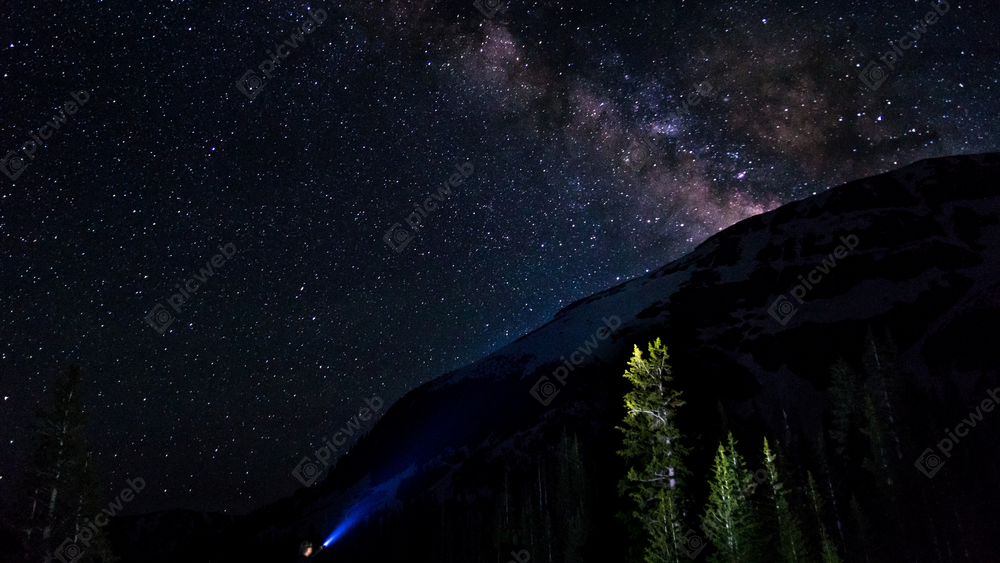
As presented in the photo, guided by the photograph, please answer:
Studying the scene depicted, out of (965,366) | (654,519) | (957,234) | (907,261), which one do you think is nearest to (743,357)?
(965,366)

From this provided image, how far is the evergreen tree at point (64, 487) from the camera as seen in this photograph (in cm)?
2795

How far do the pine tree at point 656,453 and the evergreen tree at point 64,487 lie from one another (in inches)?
1088

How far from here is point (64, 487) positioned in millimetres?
28844

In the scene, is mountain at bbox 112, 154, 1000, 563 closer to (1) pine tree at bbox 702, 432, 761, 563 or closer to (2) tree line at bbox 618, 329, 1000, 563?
(2) tree line at bbox 618, 329, 1000, 563

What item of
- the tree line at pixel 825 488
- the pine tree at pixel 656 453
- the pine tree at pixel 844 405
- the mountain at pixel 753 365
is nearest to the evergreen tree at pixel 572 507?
Answer: the mountain at pixel 753 365

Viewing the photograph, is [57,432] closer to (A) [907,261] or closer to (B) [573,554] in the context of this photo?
(B) [573,554]

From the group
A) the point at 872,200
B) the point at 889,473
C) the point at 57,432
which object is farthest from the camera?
the point at 872,200

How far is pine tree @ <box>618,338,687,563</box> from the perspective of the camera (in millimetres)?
19969

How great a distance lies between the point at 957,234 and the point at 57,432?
647 ft

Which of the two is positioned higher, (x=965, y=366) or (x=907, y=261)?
(x=965, y=366)

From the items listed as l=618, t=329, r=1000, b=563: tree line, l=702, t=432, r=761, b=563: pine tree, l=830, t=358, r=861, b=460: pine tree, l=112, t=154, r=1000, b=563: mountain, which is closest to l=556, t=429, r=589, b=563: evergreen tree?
l=112, t=154, r=1000, b=563: mountain

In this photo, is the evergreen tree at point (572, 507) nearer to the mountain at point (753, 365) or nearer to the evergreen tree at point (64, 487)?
the mountain at point (753, 365)

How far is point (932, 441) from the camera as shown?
4769cm

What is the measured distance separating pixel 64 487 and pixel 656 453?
29.6 meters
